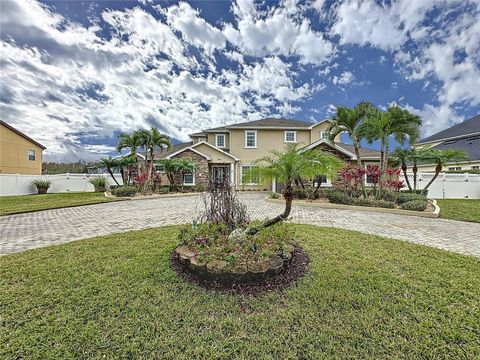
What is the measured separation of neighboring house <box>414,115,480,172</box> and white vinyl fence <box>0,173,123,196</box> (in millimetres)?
35461

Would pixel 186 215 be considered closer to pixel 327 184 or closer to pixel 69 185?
pixel 327 184

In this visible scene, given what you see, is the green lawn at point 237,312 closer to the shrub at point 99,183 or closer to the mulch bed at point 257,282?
the mulch bed at point 257,282

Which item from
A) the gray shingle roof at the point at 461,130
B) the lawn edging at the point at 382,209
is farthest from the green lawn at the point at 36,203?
the gray shingle roof at the point at 461,130

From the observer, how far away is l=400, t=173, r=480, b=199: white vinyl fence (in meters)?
15.8

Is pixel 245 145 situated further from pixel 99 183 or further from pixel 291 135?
pixel 99 183

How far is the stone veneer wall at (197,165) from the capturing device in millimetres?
20094

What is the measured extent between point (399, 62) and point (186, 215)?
18.8 metres

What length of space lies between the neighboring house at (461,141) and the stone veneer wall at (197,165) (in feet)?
75.8

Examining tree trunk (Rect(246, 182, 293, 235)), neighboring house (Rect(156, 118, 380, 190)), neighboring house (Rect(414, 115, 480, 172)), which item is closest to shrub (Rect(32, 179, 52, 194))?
neighboring house (Rect(156, 118, 380, 190))

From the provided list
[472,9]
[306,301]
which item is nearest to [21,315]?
[306,301]

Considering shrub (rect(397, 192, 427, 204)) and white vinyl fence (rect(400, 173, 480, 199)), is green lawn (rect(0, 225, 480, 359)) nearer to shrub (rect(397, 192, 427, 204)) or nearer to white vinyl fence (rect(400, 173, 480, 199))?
shrub (rect(397, 192, 427, 204))

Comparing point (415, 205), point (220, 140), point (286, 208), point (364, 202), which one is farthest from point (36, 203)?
point (415, 205)

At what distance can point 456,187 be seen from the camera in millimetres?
16016

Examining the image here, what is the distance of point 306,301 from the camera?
313cm
